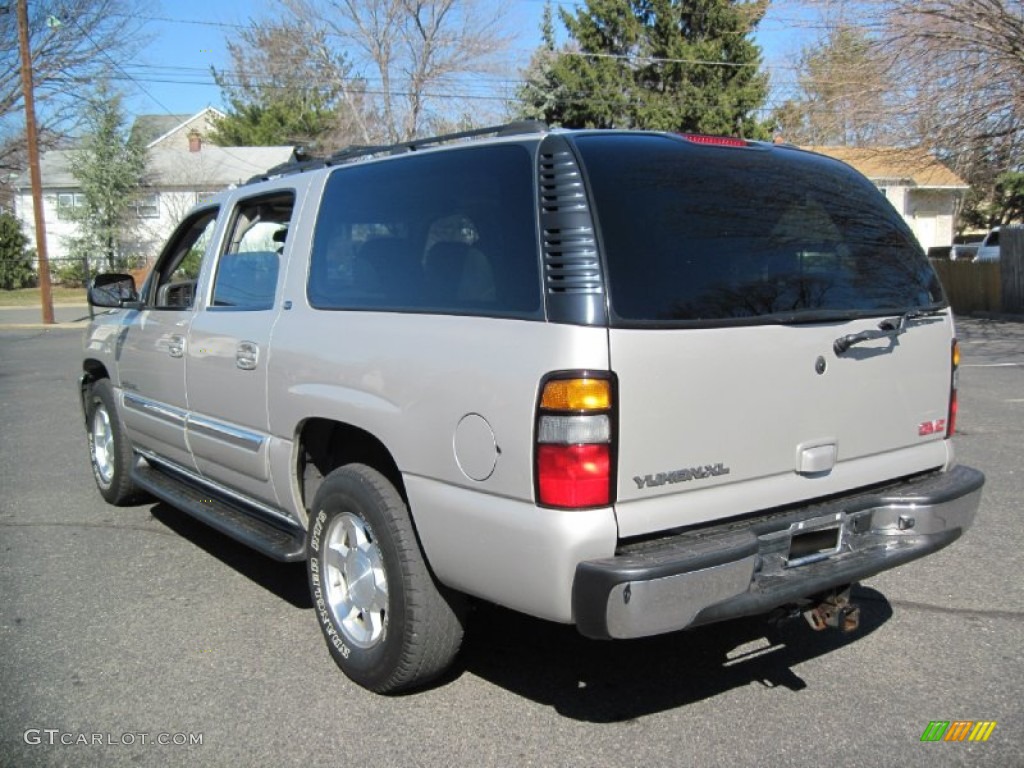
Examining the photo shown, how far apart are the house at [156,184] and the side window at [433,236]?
37.7 meters

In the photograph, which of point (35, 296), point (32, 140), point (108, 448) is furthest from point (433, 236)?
point (35, 296)

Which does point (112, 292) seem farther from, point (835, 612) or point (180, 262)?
point (835, 612)

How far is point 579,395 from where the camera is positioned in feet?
9.19

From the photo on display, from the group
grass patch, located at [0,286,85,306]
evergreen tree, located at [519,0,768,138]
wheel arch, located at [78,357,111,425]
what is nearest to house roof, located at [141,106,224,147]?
grass patch, located at [0,286,85,306]

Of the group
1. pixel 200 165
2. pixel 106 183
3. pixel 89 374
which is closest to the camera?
pixel 89 374

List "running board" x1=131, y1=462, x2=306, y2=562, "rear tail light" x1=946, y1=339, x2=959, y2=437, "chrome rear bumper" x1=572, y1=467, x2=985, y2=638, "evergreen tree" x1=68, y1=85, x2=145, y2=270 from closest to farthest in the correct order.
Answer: "chrome rear bumper" x1=572, y1=467, x2=985, y2=638 → "rear tail light" x1=946, y1=339, x2=959, y2=437 → "running board" x1=131, y1=462, x2=306, y2=562 → "evergreen tree" x1=68, y1=85, x2=145, y2=270

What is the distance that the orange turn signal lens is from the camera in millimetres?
2801

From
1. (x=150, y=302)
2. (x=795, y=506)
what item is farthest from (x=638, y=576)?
(x=150, y=302)

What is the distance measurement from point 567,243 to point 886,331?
1.32 m

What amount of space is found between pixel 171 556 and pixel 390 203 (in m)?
2.65

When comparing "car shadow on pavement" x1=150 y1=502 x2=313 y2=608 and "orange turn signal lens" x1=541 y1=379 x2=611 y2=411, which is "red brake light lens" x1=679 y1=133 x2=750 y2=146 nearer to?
"orange turn signal lens" x1=541 y1=379 x2=611 y2=411

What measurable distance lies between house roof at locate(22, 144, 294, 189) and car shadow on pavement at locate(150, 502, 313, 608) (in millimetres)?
38554

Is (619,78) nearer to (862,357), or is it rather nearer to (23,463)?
(23,463)

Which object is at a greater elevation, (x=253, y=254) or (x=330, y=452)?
(x=253, y=254)
